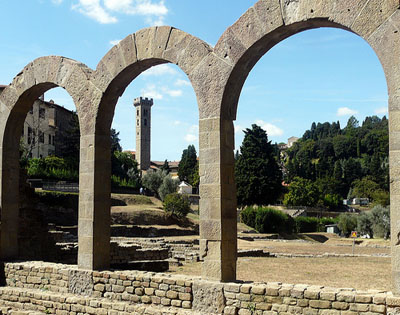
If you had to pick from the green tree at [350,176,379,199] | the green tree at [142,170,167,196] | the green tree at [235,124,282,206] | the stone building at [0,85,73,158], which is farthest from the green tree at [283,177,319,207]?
the stone building at [0,85,73,158]

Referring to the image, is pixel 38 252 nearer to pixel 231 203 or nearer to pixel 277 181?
pixel 231 203

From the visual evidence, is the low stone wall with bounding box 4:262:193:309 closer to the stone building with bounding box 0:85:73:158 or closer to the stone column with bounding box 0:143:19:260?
the stone column with bounding box 0:143:19:260

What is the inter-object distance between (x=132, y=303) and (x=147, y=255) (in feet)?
24.8

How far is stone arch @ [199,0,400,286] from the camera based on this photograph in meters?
6.40

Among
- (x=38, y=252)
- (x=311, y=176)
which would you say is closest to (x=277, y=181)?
(x=38, y=252)

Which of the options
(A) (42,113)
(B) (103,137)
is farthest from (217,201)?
(A) (42,113)

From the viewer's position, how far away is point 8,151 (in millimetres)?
11320

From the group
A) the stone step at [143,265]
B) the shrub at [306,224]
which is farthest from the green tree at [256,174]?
the stone step at [143,265]

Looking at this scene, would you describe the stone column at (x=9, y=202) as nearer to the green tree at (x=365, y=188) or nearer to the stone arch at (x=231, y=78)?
the stone arch at (x=231, y=78)

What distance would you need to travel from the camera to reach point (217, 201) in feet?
24.1

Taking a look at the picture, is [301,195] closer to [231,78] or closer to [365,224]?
[365,224]

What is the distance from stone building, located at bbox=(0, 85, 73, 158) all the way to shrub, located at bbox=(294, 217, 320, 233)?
88.3ft

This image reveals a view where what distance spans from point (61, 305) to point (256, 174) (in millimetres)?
38949

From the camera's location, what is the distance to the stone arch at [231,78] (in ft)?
21.0
